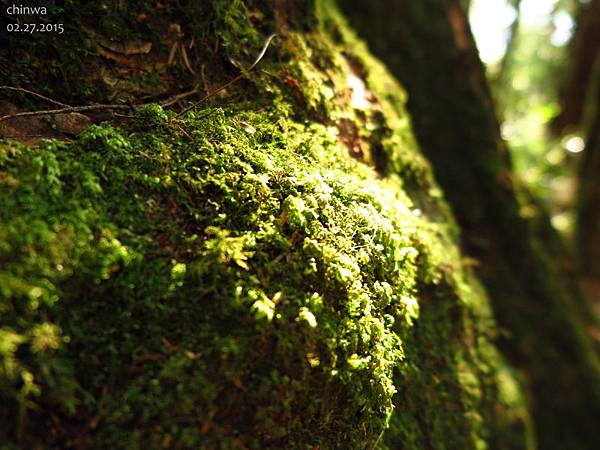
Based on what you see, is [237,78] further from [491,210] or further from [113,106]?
[491,210]

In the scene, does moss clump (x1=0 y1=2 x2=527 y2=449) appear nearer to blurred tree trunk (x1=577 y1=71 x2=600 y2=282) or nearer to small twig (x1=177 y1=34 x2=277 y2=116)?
small twig (x1=177 y1=34 x2=277 y2=116)

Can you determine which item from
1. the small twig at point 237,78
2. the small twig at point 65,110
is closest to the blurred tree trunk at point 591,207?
the small twig at point 237,78

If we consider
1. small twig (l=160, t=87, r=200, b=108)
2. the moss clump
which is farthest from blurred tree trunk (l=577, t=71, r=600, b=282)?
small twig (l=160, t=87, r=200, b=108)

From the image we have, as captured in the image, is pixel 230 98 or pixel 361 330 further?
pixel 230 98

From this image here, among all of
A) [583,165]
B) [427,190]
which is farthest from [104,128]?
[583,165]

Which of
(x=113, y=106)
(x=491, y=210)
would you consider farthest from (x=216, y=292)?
(x=491, y=210)

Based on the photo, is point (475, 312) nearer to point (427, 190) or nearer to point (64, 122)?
point (427, 190)

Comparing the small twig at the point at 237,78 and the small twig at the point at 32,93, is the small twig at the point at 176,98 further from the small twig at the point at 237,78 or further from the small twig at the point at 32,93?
the small twig at the point at 32,93
